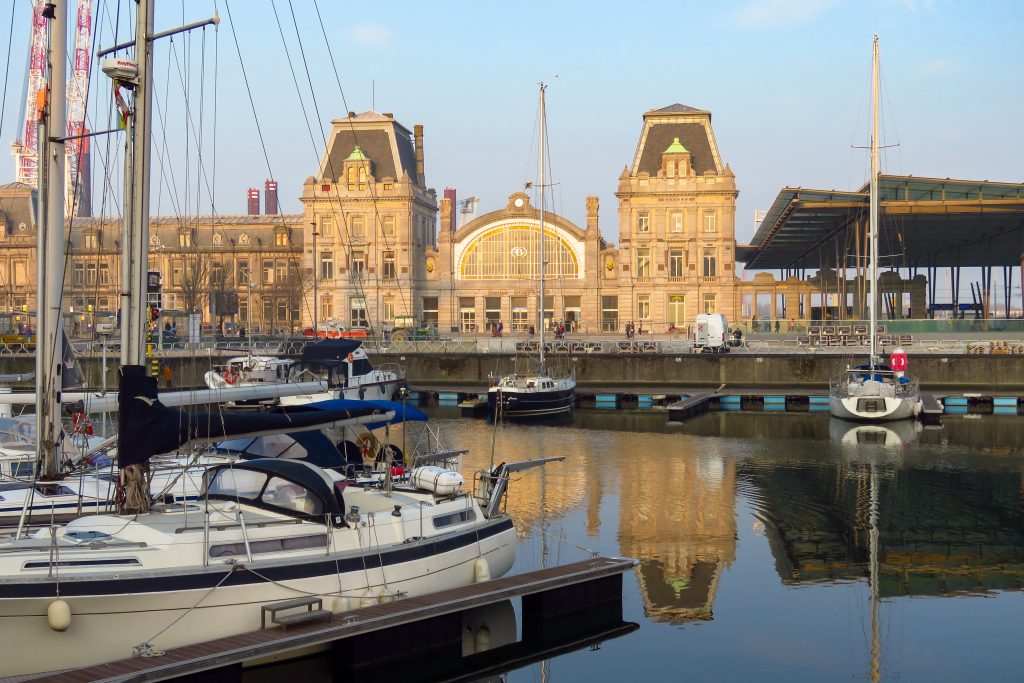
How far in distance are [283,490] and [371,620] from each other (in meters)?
3.11

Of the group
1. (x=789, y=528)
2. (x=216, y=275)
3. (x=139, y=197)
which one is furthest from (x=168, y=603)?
(x=216, y=275)

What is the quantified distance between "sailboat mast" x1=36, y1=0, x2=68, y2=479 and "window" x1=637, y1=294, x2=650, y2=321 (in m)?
82.7

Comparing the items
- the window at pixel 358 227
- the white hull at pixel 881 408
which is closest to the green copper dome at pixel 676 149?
the window at pixel 358 227

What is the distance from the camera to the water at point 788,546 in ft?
66.9

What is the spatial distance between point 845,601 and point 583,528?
825cm

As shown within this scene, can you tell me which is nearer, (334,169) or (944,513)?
(944,513)

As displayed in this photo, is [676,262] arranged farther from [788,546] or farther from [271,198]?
[271,198]

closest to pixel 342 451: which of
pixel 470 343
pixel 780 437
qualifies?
pixel 780 437

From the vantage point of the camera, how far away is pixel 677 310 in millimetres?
104625

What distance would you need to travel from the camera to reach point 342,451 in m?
30.0

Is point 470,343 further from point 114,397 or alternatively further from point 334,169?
point 114,397

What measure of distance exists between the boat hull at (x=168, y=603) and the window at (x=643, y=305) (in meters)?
86.7

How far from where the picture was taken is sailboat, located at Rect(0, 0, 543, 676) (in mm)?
16797

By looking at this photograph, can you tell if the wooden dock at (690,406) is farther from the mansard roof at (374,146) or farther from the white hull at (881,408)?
the mansard roof at (374,146)
